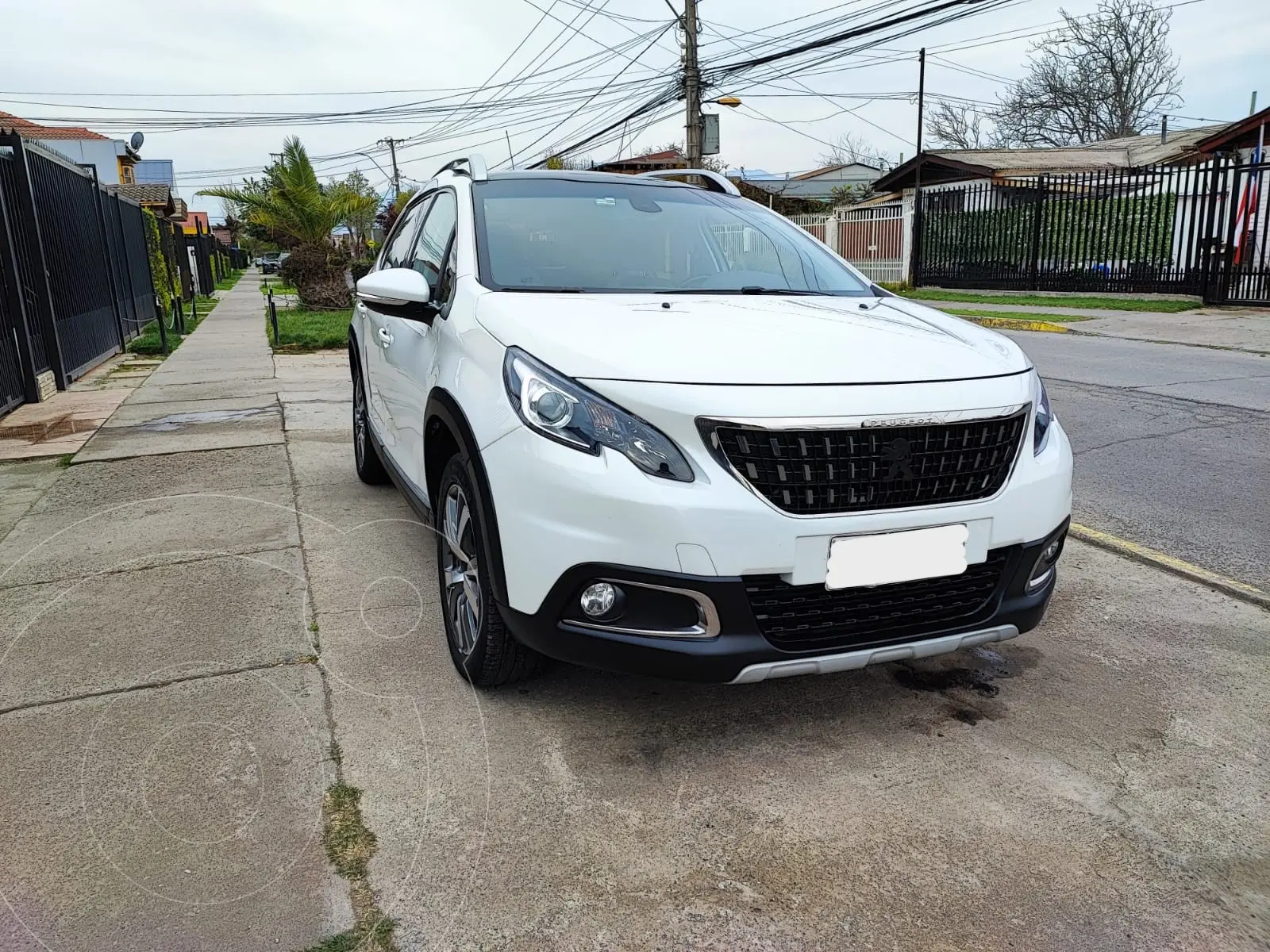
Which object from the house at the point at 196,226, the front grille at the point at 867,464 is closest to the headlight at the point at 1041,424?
the front grille at the point at 867,464

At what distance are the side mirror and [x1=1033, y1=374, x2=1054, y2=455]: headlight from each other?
6.55 feet

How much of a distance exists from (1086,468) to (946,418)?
150 inches

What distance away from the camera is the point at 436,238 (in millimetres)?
3959

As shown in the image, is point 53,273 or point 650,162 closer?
point 53,273

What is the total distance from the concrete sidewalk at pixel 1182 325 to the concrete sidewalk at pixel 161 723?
11421mm

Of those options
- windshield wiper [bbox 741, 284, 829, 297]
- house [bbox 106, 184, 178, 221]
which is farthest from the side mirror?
house [bbox 106, 184, 178, 221]

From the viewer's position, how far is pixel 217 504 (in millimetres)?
5270

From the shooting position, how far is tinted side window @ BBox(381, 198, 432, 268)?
14.9ft

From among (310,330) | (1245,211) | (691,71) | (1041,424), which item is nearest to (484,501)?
(1041,424)

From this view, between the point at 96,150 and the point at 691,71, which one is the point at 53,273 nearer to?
the point at 691,71

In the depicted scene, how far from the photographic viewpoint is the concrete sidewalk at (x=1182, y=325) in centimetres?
1198

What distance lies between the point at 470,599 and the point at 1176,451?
16.7 feet

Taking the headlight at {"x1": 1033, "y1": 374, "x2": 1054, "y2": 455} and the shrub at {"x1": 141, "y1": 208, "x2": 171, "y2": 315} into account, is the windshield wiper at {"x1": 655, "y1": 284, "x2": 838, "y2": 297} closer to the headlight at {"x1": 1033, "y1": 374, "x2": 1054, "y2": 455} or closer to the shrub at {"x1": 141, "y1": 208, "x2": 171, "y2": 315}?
the headlight at {"x1": 1033, "y1": 374, "x2": 1054, "y2": 455}

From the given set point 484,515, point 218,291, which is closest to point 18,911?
point 484,515
